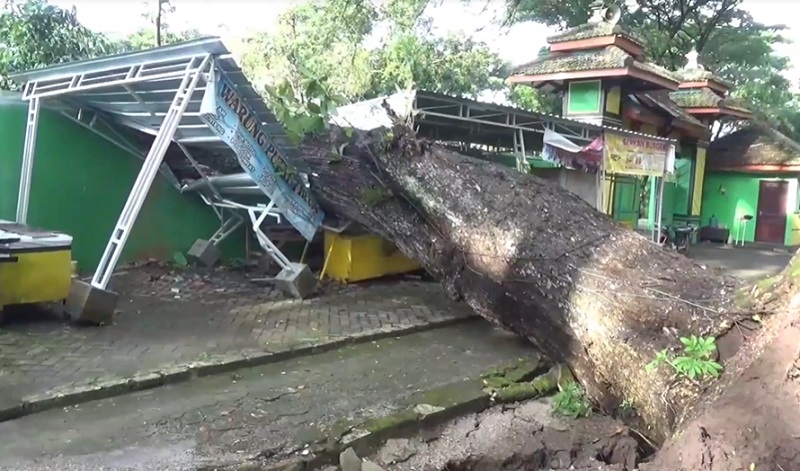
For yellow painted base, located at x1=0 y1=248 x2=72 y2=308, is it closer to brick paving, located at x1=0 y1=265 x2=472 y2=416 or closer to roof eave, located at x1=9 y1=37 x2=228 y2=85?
brick paving, located at x1=0 y1=265 x2=472 y2=416

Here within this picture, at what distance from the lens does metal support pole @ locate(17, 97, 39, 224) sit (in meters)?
7.14

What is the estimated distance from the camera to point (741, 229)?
20.3 metres

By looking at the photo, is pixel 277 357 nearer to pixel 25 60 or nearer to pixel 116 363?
pixel 116 363

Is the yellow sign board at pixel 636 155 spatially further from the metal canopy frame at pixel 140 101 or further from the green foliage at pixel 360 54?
the green foliage at pixel 360 54

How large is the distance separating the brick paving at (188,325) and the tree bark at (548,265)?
0.99 metres

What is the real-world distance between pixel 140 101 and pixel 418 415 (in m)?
4.46

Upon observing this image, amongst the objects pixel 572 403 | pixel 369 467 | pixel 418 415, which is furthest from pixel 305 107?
pixel 369 467

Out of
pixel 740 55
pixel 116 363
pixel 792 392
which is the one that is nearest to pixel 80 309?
pixel 116 363

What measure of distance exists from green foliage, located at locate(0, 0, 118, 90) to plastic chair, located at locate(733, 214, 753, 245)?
1883cm

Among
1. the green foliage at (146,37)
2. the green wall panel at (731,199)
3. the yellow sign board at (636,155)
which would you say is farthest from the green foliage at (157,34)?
the green wall panel at (731,199)

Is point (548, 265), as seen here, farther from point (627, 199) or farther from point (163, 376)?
point (627, 199)

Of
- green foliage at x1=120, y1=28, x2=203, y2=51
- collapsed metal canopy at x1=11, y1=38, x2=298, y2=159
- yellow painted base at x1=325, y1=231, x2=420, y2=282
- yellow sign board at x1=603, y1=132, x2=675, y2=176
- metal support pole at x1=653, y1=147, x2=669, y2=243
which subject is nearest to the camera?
collapsed metal canopy at x1=11, y1=38, x2=298, y2=159

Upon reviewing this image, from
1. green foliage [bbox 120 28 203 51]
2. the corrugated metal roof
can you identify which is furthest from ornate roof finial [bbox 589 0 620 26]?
the corrugated metal roof

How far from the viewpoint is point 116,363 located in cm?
500
